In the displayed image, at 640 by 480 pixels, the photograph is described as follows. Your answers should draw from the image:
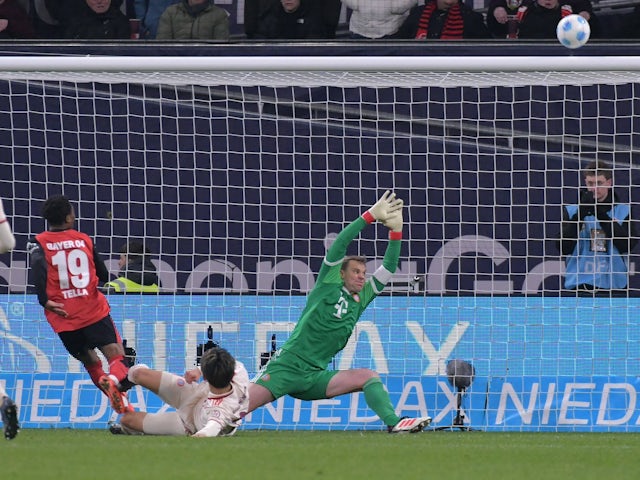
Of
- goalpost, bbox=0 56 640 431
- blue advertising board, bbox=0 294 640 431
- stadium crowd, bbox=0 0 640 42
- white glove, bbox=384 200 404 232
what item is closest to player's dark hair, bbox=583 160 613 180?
goalpost, bbox=0 56 640 431

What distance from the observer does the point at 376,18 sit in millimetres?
15336

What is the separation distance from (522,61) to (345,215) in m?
3.31

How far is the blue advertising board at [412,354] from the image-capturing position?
12.3 m

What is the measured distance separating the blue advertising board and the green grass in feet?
4.64

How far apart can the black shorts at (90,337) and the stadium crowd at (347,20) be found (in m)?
5.10

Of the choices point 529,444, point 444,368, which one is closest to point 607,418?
point 444,368

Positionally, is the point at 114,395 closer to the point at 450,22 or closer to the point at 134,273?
the point at 134,273

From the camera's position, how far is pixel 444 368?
1242 centimetres

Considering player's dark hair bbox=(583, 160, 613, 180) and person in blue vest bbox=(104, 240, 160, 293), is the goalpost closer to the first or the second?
person in blue vest bbox=(104, 240, 160, 293)

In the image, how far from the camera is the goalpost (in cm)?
A: 1241

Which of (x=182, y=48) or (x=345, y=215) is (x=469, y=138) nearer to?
(x=345, y=215)

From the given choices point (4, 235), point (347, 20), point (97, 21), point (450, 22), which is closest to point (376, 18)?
point (347, 20)

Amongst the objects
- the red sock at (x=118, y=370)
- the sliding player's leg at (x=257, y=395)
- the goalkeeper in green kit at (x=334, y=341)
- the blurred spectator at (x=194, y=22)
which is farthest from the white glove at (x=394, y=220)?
the blurred spectator at (x=194, y=22)

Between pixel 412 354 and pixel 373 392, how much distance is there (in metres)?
1.60
